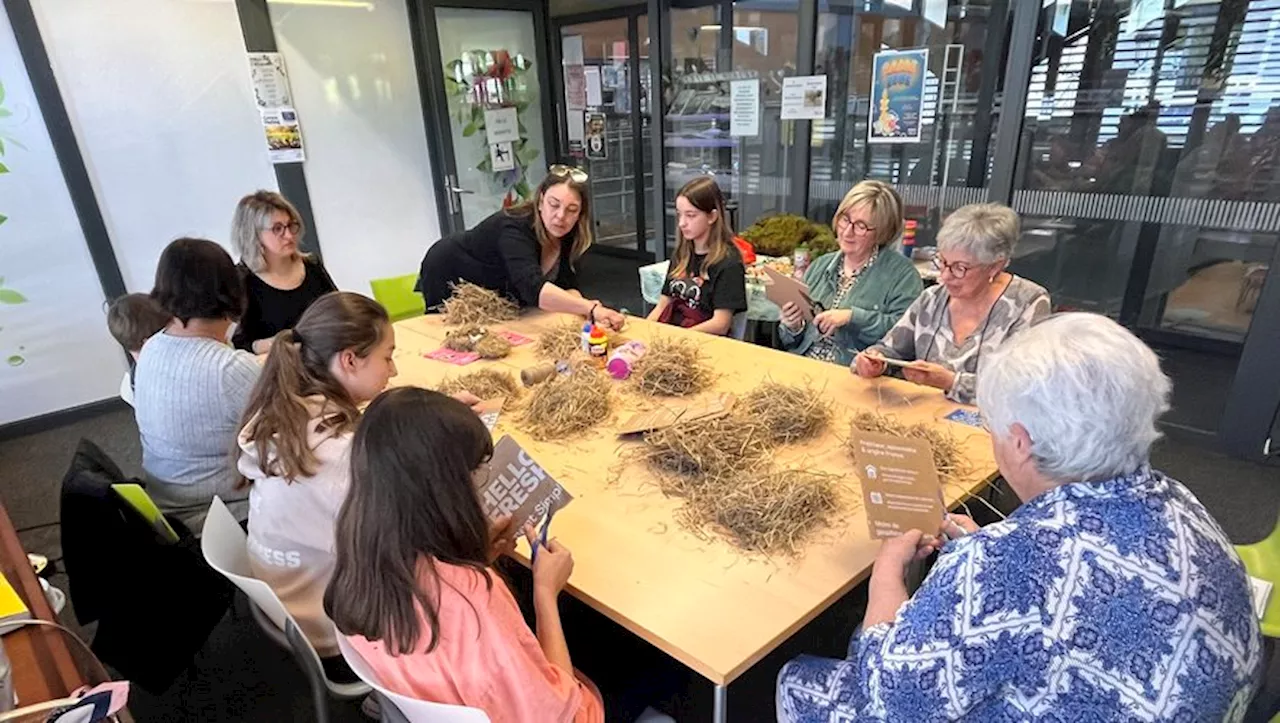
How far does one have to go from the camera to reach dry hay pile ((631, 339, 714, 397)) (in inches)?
90.7

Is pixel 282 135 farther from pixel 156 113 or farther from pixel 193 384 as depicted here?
pixel 193 384

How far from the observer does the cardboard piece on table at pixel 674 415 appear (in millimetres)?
1992

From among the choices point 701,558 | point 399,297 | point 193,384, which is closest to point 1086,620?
point 701,558

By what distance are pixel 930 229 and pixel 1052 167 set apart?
75 cm

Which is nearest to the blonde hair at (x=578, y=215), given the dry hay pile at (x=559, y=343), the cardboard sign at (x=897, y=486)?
the dry hay pile at (x=559, y=343)

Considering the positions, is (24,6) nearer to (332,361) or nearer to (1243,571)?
(332,361)

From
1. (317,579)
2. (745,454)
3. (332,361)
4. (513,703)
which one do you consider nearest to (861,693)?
(513,703)

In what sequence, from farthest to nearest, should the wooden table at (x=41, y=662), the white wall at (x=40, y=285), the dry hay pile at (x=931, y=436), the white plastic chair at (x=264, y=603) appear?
the white wall at (x=40, y=285)
the dry hay pile at (x=931, y=436)
the white plastic chair at (x=264, y=603)
the wooden table at (x=41, y=662)

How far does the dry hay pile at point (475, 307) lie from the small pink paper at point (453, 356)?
0.30 meters

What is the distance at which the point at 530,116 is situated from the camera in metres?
6.09

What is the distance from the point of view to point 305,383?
1.68 m

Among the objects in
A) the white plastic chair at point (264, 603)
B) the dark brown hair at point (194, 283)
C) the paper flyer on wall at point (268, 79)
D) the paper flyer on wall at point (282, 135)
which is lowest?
the white plastic chair at point (264, 603)

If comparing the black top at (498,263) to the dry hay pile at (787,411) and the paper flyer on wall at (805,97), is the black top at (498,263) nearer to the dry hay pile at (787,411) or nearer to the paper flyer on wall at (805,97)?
the dry hay pile at (787,411)

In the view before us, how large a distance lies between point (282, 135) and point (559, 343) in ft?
10.6
